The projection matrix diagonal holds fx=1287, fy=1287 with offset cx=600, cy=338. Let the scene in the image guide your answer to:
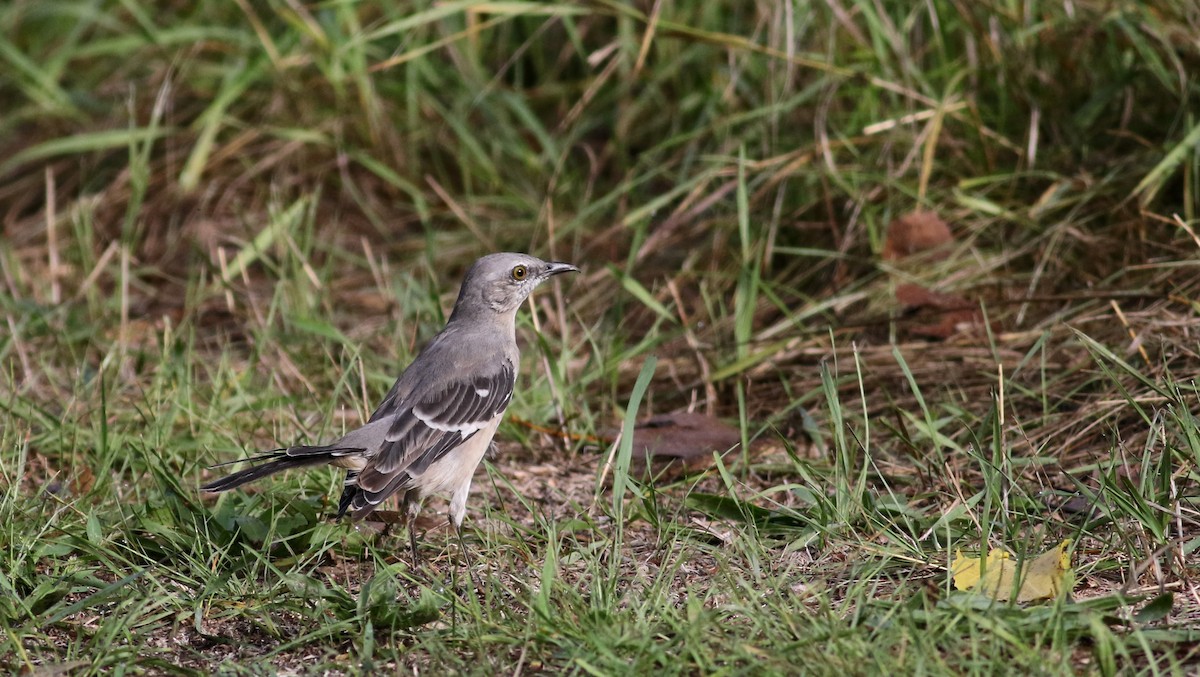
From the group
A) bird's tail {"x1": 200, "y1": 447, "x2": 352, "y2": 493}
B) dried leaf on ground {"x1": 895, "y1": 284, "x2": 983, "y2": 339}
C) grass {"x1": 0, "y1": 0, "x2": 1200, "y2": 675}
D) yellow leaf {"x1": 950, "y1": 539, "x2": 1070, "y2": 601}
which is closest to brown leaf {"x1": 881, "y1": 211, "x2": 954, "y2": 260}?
grass {"x1": 0, "y1": 0, "x2": 1200, "y2": 675}

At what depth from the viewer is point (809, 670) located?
307 cm

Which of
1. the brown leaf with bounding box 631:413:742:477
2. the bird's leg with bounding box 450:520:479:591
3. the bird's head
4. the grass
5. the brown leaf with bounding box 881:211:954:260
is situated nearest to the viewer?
the grass

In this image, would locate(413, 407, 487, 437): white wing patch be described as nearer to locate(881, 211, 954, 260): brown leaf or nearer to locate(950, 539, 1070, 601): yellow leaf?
locate(950, 539, 1070, 601): yellow leaf

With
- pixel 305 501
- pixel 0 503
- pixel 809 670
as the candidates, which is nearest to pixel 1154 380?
pixel 809 670

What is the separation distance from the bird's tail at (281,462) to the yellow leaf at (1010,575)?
6.36 feet

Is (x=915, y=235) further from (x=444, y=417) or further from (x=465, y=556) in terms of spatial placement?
(x=465, y=556)

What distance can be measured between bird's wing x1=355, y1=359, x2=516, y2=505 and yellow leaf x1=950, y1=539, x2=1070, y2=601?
5.90ft

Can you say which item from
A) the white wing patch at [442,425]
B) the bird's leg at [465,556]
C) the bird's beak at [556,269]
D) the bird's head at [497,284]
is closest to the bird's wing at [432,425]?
the white wing patch at [442,425]

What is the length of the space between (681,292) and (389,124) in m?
2.35

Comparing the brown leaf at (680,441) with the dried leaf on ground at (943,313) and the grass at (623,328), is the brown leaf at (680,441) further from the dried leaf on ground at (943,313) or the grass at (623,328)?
the dried leaf on ground at (943,313)

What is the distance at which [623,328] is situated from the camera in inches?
243

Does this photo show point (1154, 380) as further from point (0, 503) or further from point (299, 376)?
point (0, 503)

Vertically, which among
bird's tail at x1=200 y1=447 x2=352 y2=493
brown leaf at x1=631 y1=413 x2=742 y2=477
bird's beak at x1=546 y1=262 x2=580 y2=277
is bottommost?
brown leaf at x1=631 y1=413 x2=742 y2=477

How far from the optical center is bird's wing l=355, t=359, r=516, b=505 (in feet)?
13.8
